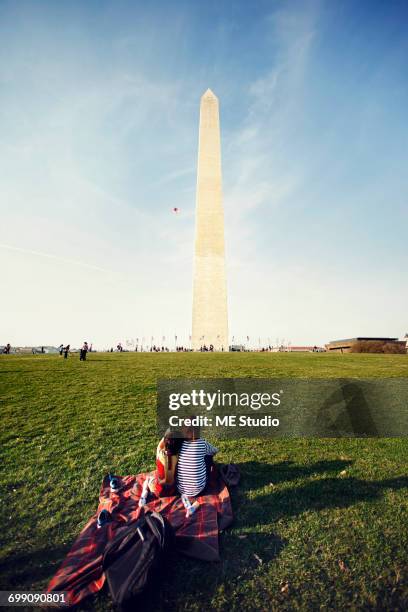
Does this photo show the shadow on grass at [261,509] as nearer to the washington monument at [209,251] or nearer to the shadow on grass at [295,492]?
the shadow on grass at [295,492]

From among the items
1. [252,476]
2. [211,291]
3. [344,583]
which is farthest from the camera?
[211,291]

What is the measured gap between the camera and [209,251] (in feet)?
142

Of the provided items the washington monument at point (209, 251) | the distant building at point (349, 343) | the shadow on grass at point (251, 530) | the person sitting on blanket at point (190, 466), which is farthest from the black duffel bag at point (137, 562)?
the distant building at point (349, 343)

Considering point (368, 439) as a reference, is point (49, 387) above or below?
above

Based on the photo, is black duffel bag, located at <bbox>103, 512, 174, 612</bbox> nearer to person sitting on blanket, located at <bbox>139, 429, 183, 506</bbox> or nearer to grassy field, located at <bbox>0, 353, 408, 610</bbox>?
grassy field, located at <bbox>0, 353, 408, 610</bbox>

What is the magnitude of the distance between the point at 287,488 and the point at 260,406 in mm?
6087

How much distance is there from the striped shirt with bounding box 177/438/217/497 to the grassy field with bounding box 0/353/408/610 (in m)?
0.68

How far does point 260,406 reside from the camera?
11289 millimetres

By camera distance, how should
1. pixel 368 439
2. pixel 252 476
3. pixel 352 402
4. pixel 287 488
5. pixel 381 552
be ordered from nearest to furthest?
pixel 381 552, pixel 287 488, pixel 252 476, pixel 368 439, pixel 352 402

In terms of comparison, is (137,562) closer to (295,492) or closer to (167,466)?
(167,466)

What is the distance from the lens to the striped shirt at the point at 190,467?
4.92m

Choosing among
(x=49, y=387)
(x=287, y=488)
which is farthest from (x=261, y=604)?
(x=49, y=387)

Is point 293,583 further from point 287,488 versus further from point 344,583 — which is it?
point 287,488

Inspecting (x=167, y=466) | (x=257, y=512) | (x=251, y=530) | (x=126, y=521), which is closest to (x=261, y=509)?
(x=257, y=512)
